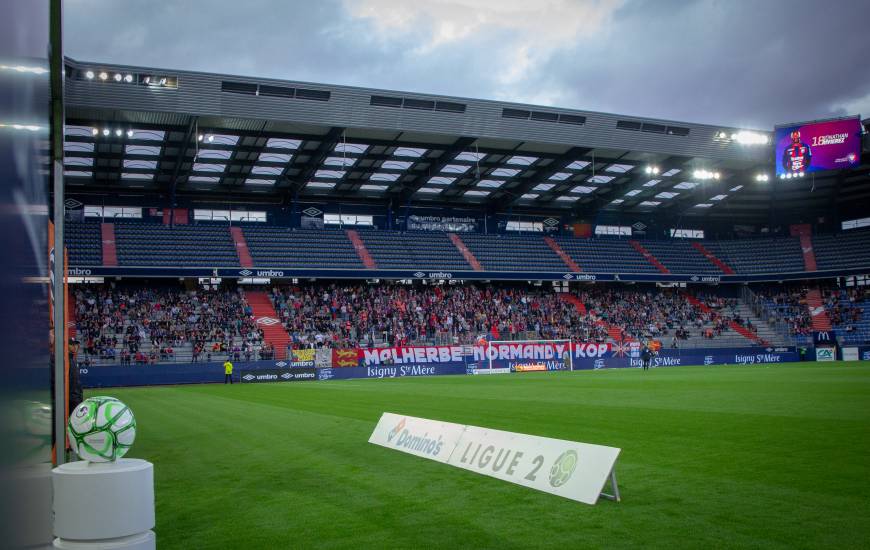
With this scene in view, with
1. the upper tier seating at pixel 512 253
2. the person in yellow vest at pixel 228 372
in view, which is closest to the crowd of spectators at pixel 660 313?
the upper tier seating at pixel 512 253

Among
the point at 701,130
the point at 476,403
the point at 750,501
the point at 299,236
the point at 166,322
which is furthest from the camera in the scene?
the point at 299,236

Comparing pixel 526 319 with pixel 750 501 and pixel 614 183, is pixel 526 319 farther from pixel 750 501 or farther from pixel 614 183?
pixel 750 501

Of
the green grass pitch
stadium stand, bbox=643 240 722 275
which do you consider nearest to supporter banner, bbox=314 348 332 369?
the green grass pitch

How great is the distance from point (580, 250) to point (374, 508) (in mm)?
54223

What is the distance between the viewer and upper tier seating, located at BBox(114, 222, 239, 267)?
45.3m

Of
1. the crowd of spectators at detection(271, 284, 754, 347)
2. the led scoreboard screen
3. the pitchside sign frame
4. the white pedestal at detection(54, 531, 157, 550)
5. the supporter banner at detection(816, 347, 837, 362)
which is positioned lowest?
the supporter banner at detection(816, 347, 837, 362)

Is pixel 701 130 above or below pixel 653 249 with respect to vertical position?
above

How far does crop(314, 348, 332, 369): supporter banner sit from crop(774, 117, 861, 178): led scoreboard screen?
3125 centimetres

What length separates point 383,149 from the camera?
44469 mm

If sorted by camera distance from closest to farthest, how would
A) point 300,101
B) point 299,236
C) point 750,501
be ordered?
point 750,501, point 300,101, point 299,236

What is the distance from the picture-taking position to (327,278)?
49781 millimetres

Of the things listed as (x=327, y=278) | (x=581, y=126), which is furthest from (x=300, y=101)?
(x=581, y=126)

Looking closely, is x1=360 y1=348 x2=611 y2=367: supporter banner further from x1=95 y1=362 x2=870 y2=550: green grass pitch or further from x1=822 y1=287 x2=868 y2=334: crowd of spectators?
x1=95 y1=362 x2=870 y2=550: green grass pitch

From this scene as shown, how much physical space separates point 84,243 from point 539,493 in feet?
143
